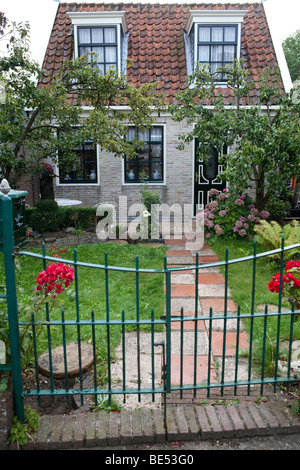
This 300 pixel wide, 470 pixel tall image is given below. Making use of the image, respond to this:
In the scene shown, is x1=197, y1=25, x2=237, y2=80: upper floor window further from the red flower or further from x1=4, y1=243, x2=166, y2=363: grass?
the red flower

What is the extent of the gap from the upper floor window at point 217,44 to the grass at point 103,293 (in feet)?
20.6

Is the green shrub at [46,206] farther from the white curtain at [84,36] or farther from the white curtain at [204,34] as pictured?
the white curtain at [204,34]

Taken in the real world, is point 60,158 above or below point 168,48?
below

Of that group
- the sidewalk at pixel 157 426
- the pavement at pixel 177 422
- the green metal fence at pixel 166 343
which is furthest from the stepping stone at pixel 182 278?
the sidewalk at pixel 157 426

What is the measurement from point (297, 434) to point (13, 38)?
7.60m

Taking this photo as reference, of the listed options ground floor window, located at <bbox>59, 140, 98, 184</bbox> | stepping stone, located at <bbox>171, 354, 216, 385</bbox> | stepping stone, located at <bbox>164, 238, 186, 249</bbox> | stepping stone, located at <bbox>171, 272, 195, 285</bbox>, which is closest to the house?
ground floor window, located at <bbox>59, 140, 98, 184</bbox>

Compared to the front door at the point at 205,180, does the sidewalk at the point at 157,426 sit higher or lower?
lower

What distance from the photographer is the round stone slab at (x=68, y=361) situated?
10.5 feet

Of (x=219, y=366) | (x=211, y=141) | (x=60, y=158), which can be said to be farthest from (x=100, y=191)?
(x=219, y=366)

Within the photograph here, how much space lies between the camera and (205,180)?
1138 centimetres

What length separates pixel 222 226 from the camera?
8242 mm

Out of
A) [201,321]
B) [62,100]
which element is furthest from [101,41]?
[201,321]

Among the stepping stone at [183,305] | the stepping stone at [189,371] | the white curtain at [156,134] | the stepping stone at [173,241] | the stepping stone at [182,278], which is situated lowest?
the stepping stone at [189,371]
